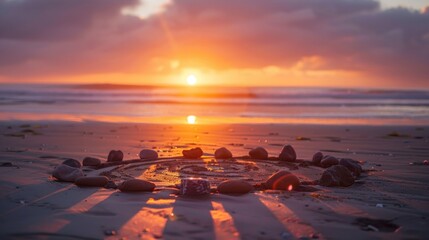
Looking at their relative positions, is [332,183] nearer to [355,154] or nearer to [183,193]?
[183,193]

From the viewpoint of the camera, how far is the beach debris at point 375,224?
13.6 ft

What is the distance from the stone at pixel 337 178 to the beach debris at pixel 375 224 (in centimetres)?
152

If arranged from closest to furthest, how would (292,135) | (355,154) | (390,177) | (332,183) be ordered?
1. (332,183)
2. (390,177)
3. (355,154)
4. (292,135)

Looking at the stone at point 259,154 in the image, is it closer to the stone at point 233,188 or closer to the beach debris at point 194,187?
the stone at point 233,188

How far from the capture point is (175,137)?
12.2 metres

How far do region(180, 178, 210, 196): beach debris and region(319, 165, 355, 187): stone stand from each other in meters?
1.70

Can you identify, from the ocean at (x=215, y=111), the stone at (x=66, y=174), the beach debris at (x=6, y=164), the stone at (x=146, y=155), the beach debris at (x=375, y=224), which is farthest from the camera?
the ocean at (x=215, y=111)

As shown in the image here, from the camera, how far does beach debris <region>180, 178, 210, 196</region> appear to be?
5.25 meters

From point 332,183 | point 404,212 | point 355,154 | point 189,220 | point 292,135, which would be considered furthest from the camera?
point 292,135

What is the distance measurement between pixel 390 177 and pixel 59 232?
471 centimetres

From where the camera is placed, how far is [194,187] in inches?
207

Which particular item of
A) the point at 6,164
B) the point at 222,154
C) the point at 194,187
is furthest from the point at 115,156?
the point at 194,187

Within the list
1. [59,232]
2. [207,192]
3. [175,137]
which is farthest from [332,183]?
[175,137]

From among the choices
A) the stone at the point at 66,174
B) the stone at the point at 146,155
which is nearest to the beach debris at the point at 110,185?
the stone at the point at 66,174
